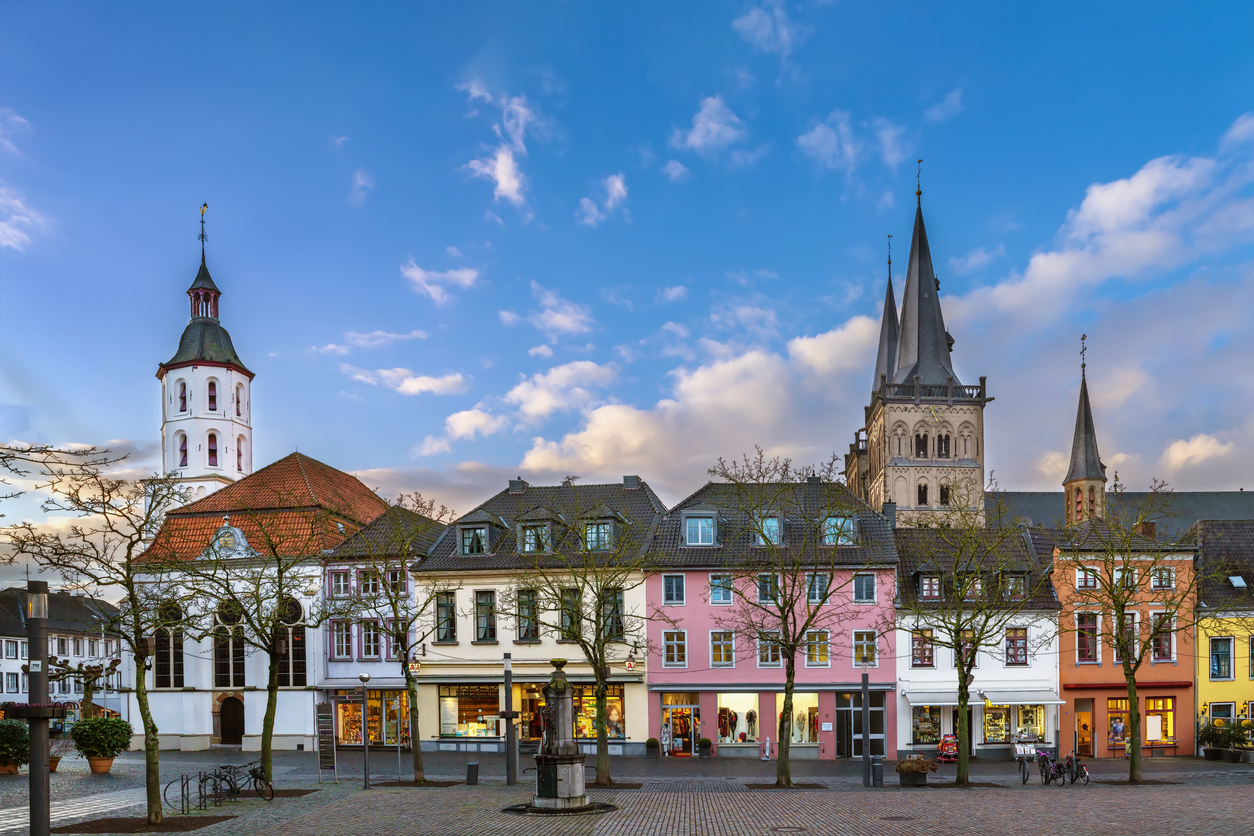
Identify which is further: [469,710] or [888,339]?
[888,339]

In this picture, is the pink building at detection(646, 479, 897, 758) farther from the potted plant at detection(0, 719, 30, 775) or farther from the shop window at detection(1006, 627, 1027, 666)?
the potted plant at detection(0, 719, 30, 775)

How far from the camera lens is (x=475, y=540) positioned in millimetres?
46281

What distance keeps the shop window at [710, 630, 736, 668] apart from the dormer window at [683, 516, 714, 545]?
363 centimetres

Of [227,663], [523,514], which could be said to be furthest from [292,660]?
[523,514]

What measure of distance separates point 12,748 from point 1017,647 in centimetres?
3488

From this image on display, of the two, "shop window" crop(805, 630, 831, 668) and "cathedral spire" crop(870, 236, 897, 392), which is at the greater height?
"cathedral spire" crop(870, 236, 897, 392)

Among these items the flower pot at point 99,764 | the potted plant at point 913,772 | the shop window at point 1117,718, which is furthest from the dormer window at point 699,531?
the flower pot at point 99,764

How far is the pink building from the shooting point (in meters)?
42.4

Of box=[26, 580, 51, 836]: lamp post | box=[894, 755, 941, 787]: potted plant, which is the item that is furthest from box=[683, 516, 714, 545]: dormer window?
box=[26, 580, 51, 836]: lamp post

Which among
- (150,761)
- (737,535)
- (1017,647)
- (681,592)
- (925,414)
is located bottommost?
(1017,647)

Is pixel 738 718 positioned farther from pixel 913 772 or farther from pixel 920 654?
pixel 913 772

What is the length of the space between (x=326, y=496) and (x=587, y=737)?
17341 millimetres

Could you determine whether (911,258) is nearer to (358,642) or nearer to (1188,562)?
(1188,562)

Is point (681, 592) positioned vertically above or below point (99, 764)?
above
